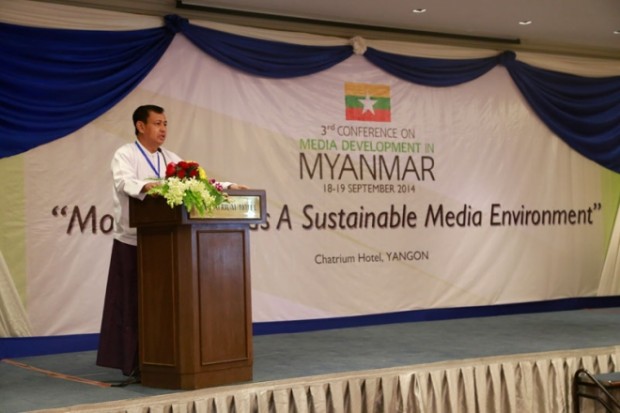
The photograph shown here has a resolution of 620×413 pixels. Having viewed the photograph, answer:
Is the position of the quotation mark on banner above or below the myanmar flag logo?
below

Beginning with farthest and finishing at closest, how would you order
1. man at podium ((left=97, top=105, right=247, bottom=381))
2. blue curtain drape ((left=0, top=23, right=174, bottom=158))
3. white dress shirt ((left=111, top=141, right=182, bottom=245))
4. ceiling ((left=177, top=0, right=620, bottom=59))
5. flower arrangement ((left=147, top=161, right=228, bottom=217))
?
ceiling ((left=177, top=0, right=620, bottom=59)), blue curtain drape ((left=0, top=23, right=174, bottom=158)), man at podium ((left=97, top=105, right=247, bottom=381)), white dress shirt ((left=111, top=141, right=182, bottom=245)), flower arrangement ((left=147, top=161, right=228, bottom=217))

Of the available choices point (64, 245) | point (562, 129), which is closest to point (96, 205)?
point (64, 245)

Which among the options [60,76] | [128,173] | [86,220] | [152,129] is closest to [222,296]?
[128,173]

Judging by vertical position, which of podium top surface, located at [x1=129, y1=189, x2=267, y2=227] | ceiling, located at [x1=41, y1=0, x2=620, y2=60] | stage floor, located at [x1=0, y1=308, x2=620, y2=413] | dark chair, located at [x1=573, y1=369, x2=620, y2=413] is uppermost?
ceiling, located at [x1=41, y1=0, x2=620, y2=60]

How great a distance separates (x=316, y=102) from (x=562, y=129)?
8.75ft

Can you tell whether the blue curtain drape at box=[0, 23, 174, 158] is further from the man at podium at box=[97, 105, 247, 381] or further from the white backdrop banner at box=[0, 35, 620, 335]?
the man at podium at box=[97, 105, 247, 381]

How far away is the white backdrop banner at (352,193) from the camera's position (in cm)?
633

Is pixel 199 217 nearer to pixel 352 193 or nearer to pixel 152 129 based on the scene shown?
pixel 152 129

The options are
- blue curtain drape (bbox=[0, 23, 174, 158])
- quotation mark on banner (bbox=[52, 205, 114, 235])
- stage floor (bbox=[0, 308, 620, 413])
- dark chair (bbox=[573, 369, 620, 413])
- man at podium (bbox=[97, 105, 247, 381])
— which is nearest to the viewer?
stage floor (bbox=[0, 308, 620, 413])

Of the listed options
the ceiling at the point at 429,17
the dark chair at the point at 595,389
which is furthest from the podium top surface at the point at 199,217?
the ceiling at the point at 429,17

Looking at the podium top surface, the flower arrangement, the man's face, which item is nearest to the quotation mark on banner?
the man's face

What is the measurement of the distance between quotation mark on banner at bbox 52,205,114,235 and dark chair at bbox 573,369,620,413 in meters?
Answer: 3.37

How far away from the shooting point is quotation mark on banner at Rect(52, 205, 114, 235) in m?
6.30

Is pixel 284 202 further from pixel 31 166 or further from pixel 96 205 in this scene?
pixel 31 166
